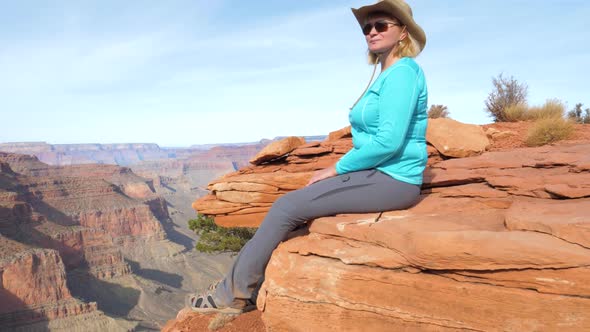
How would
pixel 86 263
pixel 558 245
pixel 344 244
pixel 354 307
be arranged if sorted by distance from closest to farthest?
1. pixel 558 245
2. pixel 354 307
3. pixel 344 244
4. pixel 86 263

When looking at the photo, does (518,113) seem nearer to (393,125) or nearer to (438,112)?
(438,112)

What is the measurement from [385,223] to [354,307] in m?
0.77

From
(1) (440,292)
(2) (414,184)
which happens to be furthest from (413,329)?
(2) (414,184)

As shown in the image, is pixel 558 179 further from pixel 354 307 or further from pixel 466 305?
pixel 354 307

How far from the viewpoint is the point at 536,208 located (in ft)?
10.8

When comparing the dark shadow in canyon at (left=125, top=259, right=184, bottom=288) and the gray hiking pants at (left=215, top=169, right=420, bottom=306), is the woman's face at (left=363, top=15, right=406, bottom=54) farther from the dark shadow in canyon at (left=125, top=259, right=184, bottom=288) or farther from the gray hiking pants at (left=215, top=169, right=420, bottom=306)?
the dark shadow in canyon at (left=125, top=259, right=184, bottom=288)

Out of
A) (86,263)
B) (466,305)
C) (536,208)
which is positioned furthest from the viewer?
(86,263)

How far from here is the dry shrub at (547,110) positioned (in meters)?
9.77

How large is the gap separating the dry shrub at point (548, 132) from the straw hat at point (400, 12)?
5.60 meters

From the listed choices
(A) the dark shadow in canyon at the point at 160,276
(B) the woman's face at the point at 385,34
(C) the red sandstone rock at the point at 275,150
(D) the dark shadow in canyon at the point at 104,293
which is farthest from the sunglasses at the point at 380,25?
(A) the dark shadow in canyon at the point at 160,276

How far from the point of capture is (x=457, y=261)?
10.1 feet

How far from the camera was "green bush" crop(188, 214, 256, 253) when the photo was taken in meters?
18.2

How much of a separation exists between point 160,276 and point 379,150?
86291 millimetres

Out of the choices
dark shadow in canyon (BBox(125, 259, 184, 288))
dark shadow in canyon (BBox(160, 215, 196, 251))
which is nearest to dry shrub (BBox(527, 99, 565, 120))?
dark shadow in canyon (BBox(125, 259, 184, 288))
